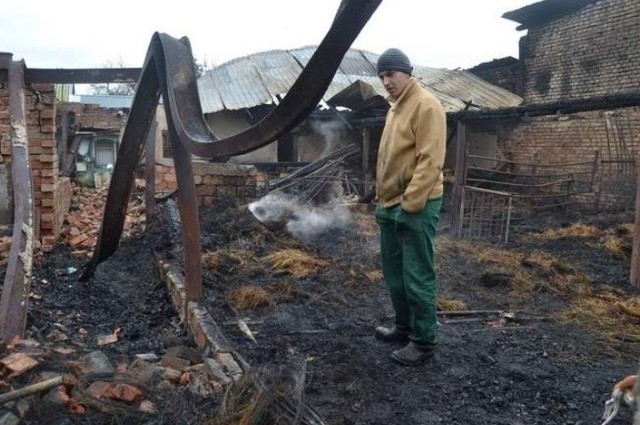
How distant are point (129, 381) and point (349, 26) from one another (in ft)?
6.27

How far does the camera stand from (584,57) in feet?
45.1

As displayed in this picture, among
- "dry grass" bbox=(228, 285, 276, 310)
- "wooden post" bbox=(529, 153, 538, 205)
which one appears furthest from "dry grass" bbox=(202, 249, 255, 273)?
"wooden post" bbox=(529, 153, 538, 205)

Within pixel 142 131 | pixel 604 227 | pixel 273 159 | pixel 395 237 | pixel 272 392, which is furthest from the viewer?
pixel 273 159

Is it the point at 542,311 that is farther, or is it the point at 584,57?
the point at 584,57

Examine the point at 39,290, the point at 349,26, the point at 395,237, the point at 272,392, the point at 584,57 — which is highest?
the point at 584,57

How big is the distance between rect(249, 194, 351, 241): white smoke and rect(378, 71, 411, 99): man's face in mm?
4494

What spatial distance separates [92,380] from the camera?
8.22 ft

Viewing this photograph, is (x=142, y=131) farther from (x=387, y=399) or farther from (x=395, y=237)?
(x=387, y=399)

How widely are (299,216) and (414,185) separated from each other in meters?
5.91

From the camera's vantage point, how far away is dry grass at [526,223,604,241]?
930 cm

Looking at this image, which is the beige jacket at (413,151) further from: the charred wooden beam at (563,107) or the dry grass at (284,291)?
the charred wooden beam at (563,107)

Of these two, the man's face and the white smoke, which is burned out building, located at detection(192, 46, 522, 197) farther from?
the man's face

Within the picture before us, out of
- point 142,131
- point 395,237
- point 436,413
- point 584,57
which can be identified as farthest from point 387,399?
point 584,57

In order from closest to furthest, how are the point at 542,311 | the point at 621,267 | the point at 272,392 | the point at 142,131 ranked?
the point at 272,392 → the point at 142,131 → the point at 542,311 → the point at 621,267
